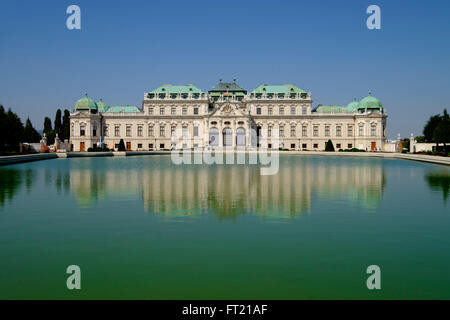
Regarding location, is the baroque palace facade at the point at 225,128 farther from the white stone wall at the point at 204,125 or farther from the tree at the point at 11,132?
the tree at the point at 11,132

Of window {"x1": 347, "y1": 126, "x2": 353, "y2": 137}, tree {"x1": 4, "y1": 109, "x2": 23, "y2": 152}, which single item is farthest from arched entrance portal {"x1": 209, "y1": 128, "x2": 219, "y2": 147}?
tree {"x1": 4, "y1": 109, "x2": 23, "y2": 152}

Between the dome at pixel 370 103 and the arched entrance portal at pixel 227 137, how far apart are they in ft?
106

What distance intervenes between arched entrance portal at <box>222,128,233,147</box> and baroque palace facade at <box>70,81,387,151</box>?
0.75 feet

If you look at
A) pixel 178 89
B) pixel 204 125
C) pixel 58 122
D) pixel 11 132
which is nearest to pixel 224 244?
pixel 11 132

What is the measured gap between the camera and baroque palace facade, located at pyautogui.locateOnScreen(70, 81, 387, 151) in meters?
98.9

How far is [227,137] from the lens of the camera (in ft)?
320

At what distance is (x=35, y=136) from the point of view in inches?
3971

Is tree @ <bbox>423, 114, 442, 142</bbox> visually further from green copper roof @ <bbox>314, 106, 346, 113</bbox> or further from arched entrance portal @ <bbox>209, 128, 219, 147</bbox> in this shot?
arched entrance portal @ <bbox>209, 128, 219, 147</bbox>

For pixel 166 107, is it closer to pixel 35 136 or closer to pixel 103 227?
pixel 35 136

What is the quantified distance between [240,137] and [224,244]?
3383 inches

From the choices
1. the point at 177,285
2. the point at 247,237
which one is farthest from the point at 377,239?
the point at 177,285

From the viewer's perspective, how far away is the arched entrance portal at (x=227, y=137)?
97062 mm

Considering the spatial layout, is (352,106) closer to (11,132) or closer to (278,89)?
(278,89)
